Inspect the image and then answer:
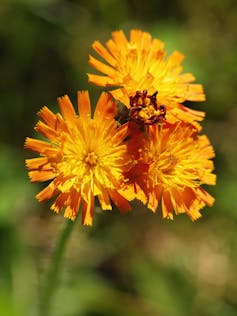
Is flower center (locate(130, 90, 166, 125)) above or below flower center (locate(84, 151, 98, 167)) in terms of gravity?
above

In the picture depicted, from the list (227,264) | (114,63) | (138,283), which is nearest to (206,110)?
(227,264)

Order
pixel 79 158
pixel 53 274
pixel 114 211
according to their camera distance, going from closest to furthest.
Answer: pixel 79 158, pixel 53 274, pixel 114 211

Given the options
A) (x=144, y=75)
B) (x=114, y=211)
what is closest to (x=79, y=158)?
(x=144, y=75)

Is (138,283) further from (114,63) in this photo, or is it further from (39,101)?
(114,63)

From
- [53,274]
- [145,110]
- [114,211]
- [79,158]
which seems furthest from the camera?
[114,211]

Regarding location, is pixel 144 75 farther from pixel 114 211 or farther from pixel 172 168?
pixel 114 211

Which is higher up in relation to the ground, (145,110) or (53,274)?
(145,110)

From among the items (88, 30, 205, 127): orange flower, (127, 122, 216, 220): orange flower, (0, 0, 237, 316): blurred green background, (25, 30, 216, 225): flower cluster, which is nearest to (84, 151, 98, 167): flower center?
(25, 30, 216, 225): flower cluster

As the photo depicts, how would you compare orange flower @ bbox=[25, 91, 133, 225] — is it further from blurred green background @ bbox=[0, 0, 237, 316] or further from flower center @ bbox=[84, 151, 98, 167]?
blurred green background @ bbox=[0, 0, 237, 316]
